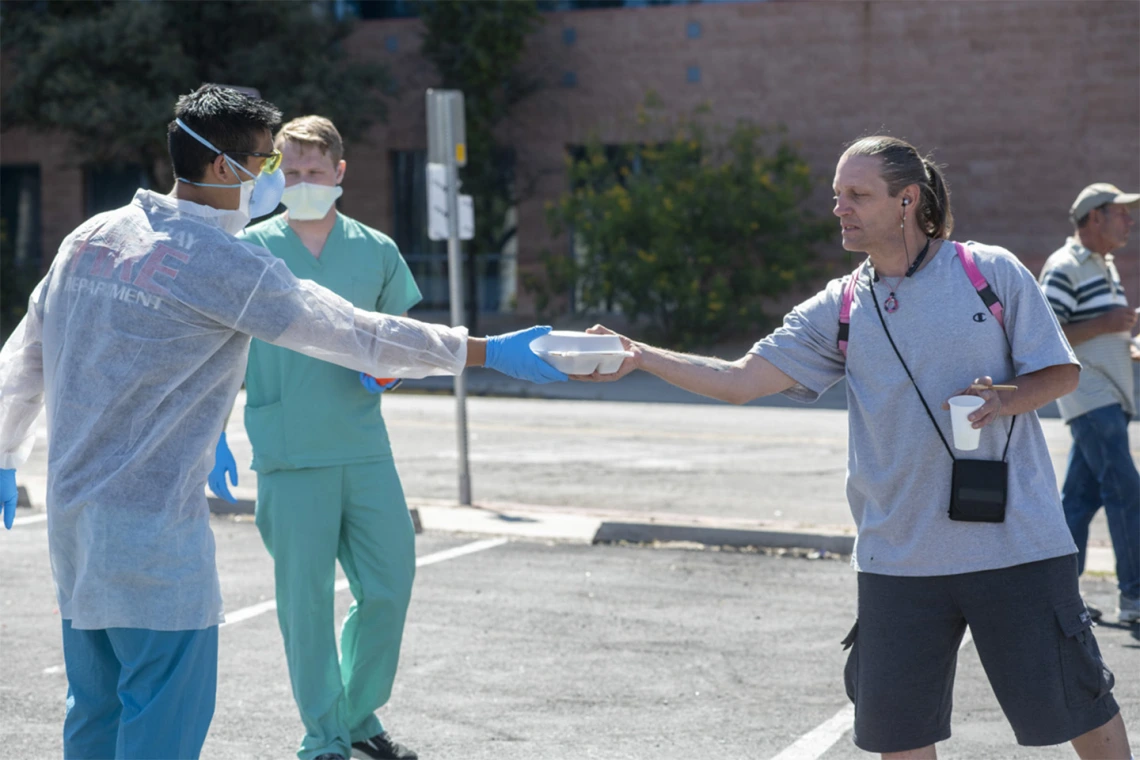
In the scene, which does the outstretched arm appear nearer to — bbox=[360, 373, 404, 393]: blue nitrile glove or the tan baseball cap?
bbox=[360, 373, 404, 393]: blue nitrile glove

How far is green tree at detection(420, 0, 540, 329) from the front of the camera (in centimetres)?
2606

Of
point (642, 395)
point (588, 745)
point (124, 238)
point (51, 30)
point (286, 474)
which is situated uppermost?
point (51, 30)

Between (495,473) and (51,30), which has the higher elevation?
(51,30)

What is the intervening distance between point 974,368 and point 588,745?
86.2 inches

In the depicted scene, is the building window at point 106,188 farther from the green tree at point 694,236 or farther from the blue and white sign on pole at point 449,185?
the blue and white sign on pole at point 449,185

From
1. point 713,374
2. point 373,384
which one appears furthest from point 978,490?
point 373,384

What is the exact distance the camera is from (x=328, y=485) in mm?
4707

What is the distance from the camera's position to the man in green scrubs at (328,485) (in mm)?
4684

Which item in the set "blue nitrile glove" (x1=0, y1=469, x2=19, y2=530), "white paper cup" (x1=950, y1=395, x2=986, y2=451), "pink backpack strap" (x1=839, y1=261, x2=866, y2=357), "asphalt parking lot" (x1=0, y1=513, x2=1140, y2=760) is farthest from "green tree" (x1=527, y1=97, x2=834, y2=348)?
"white paper cup" (x1=950, y1=395, x2=986, y2=451)

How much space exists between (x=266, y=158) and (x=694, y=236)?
20053mm

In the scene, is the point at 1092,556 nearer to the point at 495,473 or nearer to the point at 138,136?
the point at 495,473

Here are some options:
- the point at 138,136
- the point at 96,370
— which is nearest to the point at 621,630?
the point at 96,370

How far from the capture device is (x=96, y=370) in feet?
10.6

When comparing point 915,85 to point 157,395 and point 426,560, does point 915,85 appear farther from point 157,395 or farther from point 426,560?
point 157,395
